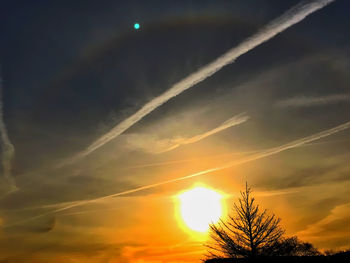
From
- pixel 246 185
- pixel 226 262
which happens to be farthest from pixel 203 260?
pixel 246 185

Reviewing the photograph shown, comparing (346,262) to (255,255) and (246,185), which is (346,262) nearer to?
(255,255)

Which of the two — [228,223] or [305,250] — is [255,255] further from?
[305,250]

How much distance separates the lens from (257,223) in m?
31.7

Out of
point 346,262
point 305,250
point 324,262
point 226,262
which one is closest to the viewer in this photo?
point 346,262

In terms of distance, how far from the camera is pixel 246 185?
35344mm

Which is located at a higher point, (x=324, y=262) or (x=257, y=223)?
(x=257, y=223)

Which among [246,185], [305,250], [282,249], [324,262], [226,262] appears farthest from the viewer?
[305,250]

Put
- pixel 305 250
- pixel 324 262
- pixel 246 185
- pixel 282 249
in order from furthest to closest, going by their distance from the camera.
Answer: pixel 305 250, pixel 246 185, pixel 282 249, pixel 324 262

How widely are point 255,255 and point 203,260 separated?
16.0 ft

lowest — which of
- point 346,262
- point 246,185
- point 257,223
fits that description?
→ point 346,262

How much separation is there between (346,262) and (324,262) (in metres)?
1.62

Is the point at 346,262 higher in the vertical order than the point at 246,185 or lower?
lower

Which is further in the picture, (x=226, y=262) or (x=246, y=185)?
(x=246, y=185)

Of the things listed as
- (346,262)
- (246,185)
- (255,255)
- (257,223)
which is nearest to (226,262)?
(255,255)
